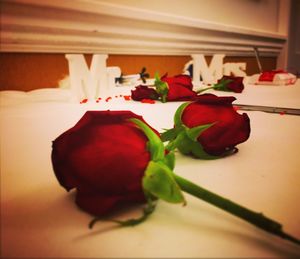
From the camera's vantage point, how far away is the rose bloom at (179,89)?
576mm

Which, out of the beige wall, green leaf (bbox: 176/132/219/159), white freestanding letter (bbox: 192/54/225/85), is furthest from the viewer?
the beige wall

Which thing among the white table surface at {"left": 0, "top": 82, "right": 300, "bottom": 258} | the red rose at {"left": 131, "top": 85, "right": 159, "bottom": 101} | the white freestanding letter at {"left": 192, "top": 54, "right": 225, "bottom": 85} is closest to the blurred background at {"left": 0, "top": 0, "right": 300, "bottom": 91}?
the white freestanding letter at {"left": 192, "top": 54, "right": 225, "bottom": 85}

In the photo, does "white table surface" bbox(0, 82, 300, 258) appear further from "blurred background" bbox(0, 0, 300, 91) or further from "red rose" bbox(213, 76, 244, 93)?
"blurred background" bbox(0, 0, 300, 91)

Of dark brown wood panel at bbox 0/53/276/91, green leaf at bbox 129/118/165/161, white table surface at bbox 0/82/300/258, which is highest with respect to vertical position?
dark brown wood panel at bbox 0/53/276/91

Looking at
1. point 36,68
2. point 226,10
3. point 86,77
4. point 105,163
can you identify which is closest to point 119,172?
point 105,163

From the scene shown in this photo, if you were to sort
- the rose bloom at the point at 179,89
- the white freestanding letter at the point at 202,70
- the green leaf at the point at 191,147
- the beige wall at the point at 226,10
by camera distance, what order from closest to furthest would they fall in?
the green leaf at the point at 191,147 < the rose bloom at the point at 179,89 < the white freestanding letter at the point at 202,70 < the beige wall at the point at 226,10

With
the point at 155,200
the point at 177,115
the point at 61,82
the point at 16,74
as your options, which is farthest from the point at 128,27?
the point at 155,200

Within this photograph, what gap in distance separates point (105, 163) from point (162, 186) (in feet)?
0.13

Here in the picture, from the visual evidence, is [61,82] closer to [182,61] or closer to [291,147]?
[182,61]

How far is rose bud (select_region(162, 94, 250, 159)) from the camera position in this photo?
0.26 metres

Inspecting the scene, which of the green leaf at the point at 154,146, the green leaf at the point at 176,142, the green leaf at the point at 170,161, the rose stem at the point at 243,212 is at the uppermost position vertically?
the green leaf at the point at 154,146

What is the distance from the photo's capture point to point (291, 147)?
32cm

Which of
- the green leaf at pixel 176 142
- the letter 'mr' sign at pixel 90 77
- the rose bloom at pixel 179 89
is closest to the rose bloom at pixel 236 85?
the rose bloom at pixel 179 89

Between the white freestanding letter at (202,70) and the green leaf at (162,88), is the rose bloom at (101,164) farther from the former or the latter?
the white freestanding letter at (202,70)
